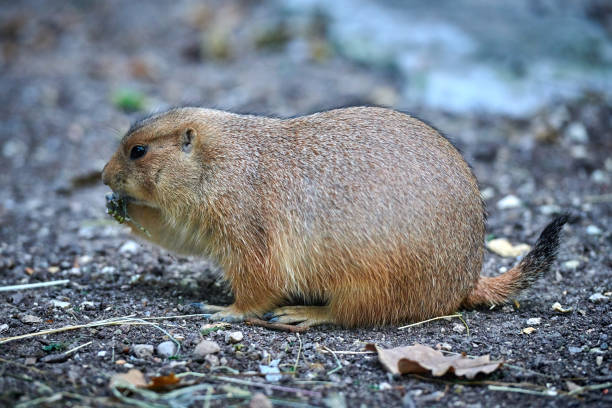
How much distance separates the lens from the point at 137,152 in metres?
4.95

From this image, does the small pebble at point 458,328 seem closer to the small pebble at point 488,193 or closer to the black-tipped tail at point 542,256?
the black-tipped tail at point 542,256

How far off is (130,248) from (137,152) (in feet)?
5.04

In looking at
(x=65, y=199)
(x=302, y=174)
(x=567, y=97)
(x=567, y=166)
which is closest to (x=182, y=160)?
(x=302, y=174)

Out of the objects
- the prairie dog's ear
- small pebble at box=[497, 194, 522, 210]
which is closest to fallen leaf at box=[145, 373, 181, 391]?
the prairie dog's ear

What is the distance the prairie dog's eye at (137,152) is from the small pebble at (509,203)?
384cm

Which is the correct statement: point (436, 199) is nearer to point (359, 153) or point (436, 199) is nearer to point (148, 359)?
point (359, 153)

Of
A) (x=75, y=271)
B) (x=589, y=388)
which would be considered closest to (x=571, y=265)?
(x=589, y=388)

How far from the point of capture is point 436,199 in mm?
4371

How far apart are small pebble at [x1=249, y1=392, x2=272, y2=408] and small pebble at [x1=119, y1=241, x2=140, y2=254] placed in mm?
3144

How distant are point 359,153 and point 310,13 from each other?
25.9ft

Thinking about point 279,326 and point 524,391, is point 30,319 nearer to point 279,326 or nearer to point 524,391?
point 279,326

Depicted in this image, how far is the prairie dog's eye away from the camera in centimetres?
493

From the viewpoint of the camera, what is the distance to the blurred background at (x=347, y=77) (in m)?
8.27

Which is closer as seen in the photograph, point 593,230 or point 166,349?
point 166,349
